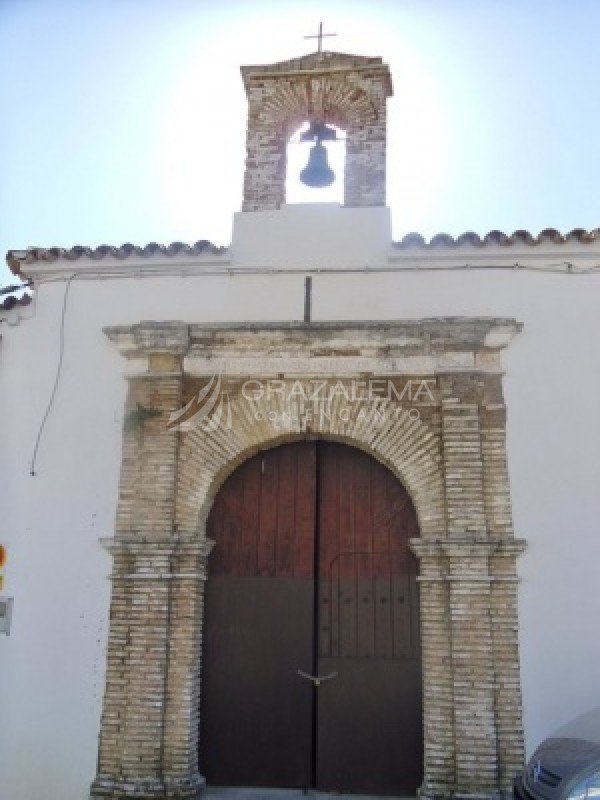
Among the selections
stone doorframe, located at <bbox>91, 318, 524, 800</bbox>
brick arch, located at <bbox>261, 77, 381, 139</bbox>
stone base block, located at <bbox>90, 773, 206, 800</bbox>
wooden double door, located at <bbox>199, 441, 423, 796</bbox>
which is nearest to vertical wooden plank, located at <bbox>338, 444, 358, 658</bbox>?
wooden double door, located at <bbox>199, 441, 423, 796</bbox>

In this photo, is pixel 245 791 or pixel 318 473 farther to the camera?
pixel 318 473

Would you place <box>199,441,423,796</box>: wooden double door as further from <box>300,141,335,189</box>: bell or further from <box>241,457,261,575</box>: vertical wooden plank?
<box>300,141,335,189</box>: bell

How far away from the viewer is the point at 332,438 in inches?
238

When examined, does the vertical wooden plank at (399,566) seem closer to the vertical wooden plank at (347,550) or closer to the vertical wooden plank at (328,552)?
the vertical wooden plank at (347,550)

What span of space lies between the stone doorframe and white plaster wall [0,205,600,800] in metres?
0.15

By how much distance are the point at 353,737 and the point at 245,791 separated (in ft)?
2.82

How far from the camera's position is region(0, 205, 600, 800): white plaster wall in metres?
5.42

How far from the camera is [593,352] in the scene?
19.5 ft

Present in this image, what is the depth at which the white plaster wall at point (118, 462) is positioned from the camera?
213 inches

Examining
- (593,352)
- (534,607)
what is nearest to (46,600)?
(534,607)

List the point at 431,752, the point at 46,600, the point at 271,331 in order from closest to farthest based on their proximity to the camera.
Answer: the point at 431,752, the point at 46,600, the point at 271,331

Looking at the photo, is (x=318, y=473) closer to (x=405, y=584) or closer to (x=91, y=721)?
(x=405, y=584)

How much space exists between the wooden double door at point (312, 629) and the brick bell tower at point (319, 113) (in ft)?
7.42

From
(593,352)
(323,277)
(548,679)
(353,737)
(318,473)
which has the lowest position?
(353,737)
